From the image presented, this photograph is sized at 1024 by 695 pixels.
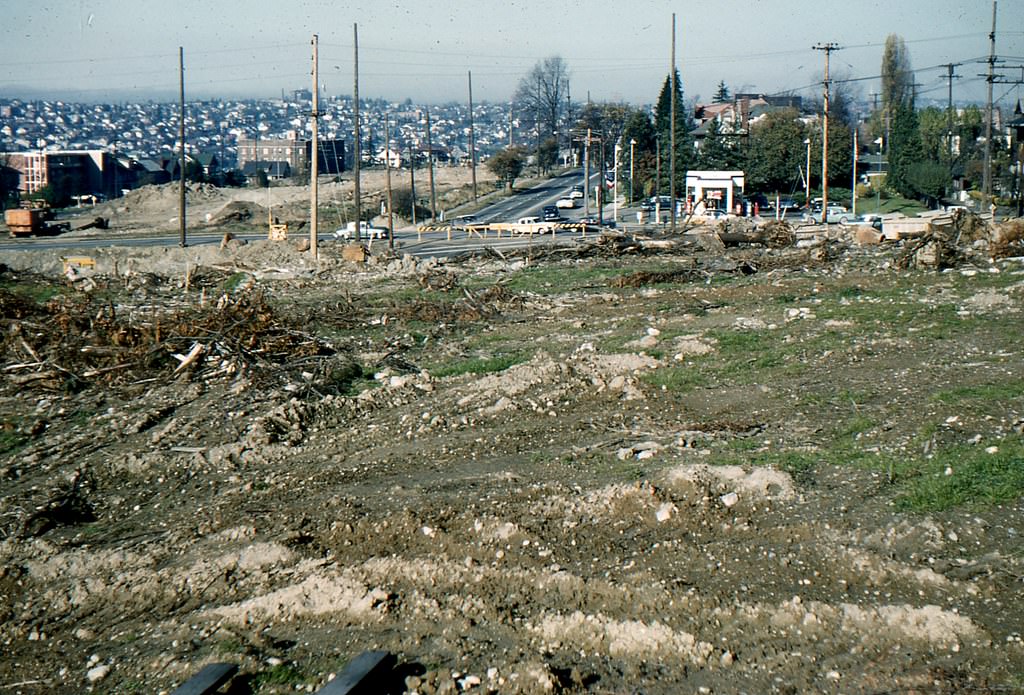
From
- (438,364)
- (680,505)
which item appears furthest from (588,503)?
(438,364)

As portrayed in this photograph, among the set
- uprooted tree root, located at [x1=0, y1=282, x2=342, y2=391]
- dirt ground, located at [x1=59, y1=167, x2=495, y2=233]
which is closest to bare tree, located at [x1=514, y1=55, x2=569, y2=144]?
dirt ground, located at [x1=59, y1=167, x2=495, y2=233]

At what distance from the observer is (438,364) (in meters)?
14.6

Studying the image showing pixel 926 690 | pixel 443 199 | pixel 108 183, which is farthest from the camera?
pixel 108 183

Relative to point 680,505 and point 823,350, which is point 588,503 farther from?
point 823,350

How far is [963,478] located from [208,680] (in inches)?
224

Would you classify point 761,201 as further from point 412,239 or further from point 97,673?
point 97,673

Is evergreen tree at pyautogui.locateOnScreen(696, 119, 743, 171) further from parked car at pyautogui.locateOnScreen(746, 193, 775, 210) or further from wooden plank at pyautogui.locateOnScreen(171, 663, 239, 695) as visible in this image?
wooden plank at pyautogui.locateOnScreen(171, 663, 239, 695)

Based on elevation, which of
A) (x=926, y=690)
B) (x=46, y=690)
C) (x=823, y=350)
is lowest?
(x=46, y=690)

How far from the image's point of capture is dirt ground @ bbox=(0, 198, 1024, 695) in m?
6.06

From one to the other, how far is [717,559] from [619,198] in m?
70.9

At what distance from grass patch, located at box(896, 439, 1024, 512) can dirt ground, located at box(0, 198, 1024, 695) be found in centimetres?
4

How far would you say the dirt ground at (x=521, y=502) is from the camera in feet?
19.9

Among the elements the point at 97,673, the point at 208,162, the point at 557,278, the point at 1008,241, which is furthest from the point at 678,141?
the point at 208,162

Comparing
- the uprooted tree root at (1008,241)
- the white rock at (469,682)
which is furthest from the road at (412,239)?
the white rock at (469,682)
